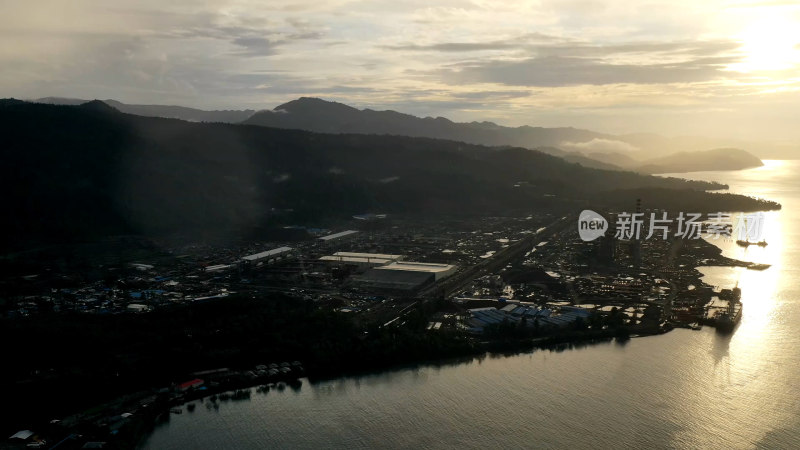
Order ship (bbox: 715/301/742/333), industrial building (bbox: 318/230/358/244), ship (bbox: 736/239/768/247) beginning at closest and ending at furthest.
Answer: ship (bbox: 715/301/742/333) → industrial building (bbox: 318/230/358/244) → ship (bbox: 736/239/768/247)

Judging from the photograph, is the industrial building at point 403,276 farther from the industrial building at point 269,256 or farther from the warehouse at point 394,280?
the industrial building at point 269,256

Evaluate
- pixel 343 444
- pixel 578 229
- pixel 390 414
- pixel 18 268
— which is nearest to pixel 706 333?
pixel 390 414

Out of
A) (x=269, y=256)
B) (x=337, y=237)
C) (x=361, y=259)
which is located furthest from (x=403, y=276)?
(x=337, y=237)

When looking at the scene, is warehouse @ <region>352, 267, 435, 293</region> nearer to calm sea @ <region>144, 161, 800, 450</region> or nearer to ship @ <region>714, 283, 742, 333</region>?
calm sea @ <region>144, 161, 800, 450</region>

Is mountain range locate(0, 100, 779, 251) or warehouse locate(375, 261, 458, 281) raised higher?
mountain range locate(0, 100, 779, 251)

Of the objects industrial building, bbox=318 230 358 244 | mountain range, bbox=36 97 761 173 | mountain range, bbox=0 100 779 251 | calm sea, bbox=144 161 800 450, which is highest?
mountain range, bbox=36 97 761 173

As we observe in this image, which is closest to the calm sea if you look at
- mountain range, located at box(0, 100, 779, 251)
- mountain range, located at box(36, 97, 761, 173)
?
mountain range, located at box(0, 100, 779, 251)

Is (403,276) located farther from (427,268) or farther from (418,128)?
(418,128)

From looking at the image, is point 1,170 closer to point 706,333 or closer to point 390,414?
point 390,414
